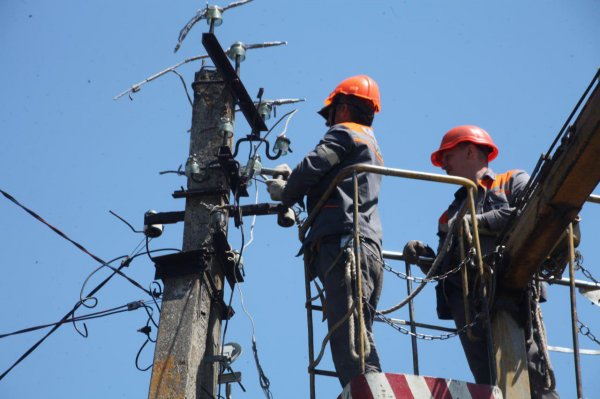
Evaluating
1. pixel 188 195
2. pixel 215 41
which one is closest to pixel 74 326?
pixel 188 195

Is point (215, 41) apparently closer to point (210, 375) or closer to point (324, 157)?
point (324, 157)

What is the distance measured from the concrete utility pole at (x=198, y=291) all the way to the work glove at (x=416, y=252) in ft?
5.23

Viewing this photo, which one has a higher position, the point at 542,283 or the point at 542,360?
the point at 542,283

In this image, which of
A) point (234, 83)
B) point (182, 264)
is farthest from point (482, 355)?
point (234, 83)

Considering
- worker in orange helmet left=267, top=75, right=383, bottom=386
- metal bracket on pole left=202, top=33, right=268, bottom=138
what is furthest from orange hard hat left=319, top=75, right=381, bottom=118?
metal bracket on pole left=202, top=33, right=268, bottom=138

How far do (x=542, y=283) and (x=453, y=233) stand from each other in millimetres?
979

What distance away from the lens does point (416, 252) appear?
359 inches

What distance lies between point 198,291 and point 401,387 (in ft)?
8.92

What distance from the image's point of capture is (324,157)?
337 inches

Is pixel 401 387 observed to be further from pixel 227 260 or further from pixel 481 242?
pixel 227 260

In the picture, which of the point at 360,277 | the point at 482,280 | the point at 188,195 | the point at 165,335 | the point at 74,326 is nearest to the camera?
the point at 360,277

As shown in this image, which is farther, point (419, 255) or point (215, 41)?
point (215, 41)

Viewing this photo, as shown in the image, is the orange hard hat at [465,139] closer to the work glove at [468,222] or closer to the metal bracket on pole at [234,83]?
the work glove at [468,222]

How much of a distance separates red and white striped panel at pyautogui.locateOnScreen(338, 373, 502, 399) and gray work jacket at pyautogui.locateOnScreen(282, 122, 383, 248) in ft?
5.11
